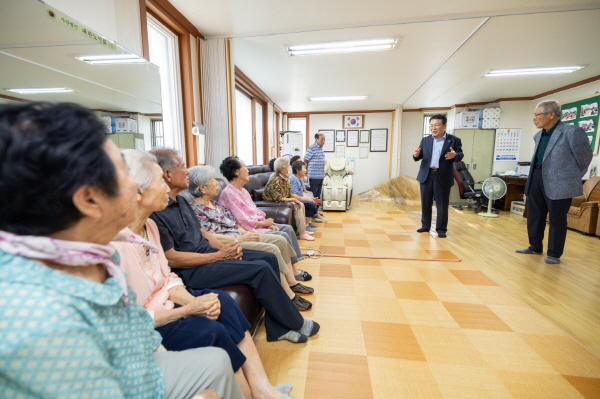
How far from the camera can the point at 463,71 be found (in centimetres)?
433

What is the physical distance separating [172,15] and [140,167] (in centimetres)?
221

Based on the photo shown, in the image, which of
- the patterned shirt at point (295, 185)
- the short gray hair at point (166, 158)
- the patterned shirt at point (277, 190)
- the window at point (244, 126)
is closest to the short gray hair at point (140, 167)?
the short gray hair at point (166, 158)

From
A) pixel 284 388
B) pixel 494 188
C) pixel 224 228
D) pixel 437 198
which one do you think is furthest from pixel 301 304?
pixel 494 188

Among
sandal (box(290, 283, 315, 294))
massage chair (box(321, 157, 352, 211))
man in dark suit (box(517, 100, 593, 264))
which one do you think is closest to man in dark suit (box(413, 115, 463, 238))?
man in dark suit (box(517, 100, 593, 264))

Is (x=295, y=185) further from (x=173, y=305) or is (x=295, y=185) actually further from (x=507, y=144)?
(x=507, y=144)

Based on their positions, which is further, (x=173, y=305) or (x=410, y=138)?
(x=410, y=138)

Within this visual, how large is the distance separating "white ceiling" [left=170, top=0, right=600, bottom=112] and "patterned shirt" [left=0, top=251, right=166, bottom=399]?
9.06ft

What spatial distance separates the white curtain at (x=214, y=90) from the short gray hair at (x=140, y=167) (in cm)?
195

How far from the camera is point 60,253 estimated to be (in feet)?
1.58

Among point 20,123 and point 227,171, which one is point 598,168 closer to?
point 227,171

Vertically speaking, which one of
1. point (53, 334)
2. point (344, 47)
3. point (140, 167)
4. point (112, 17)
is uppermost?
point (344, 47)

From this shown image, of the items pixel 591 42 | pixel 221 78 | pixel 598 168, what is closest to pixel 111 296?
pixel 221 78

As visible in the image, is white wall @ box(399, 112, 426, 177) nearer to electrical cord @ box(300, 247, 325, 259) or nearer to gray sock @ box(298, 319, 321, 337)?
electrical cord @ box(300, 247, 325, 259)

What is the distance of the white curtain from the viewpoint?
310 centimetres
